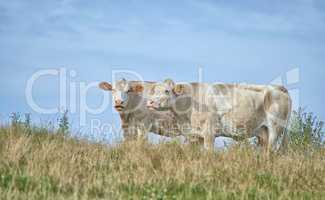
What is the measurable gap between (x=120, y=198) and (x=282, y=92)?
10061 mm

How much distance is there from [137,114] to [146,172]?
248 inches

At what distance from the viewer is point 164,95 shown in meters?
16.1

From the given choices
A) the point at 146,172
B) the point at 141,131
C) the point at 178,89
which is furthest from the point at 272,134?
the point at 146,172

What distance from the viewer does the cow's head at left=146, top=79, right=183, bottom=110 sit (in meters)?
16.0

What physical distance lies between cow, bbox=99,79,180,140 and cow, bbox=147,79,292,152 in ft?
0.96

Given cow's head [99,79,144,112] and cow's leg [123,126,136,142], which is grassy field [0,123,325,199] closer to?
cow's head [99,79,144,112]

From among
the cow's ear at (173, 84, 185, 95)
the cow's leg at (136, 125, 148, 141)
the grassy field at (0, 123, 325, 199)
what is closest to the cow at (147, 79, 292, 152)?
the cow's ear at (173, 84, 185, 95)

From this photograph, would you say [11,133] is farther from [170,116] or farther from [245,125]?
[245,125]

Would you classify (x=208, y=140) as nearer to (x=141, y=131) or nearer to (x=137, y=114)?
(x=141, y=131)

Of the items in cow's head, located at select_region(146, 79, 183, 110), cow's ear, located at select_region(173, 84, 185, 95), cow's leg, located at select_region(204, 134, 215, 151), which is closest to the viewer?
cow's leg, located at select_region(204, 134, 215, 151)

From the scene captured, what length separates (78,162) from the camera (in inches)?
439

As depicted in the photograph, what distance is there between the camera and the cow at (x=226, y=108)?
16.2 m

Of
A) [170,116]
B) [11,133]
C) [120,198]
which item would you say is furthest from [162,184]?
[170,116]

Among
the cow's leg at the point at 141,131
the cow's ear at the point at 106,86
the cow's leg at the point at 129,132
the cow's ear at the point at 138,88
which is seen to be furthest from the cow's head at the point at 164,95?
the cow's ear at the point at 106,86
